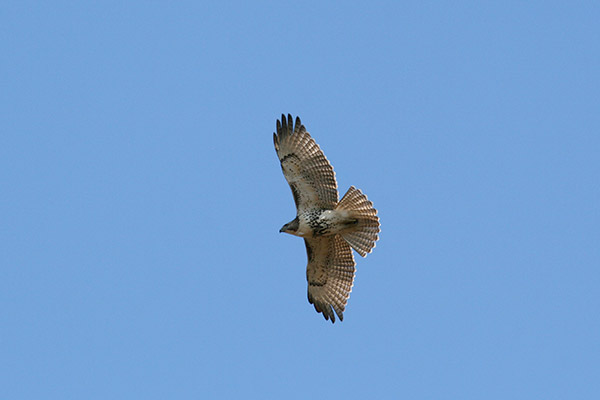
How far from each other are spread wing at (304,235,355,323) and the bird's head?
1.78 ft

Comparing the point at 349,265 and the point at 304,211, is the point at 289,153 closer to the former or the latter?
the point at 304,211

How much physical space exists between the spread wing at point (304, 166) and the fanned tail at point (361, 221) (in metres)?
0.23

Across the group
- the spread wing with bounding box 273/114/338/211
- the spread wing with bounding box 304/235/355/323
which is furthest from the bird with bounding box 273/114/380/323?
the spread wing with bounding box 304/235/355/323

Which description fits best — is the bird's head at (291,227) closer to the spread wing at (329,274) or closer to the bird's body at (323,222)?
the bird's body at (323,222)

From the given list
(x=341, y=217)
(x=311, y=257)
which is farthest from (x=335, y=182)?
(x=311, y=257)

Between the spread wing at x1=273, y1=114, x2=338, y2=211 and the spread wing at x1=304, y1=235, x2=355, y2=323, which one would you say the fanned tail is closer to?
the spread wing at x1=273, y1=114, x2=338, y2=211

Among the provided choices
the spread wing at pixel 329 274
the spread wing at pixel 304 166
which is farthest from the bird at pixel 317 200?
the spread wing at pixel 329 274

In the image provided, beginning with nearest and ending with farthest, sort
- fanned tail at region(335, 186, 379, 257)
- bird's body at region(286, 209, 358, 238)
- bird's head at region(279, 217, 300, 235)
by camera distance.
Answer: fanned tail at region(335, 186, 379, 257) → bird's body at region(286, 209, 358, 238) → bird's head at region(279, 217, 300, 235)

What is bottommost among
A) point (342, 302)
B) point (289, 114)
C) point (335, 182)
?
point (342, 302)

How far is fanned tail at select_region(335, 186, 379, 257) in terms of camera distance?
1320 cm

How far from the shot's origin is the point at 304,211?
533 inches

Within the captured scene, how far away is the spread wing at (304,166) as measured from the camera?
43.4 ft

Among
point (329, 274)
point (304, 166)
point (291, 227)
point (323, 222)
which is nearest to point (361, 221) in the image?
point (323, 222)

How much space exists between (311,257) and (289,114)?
233 centimetres
